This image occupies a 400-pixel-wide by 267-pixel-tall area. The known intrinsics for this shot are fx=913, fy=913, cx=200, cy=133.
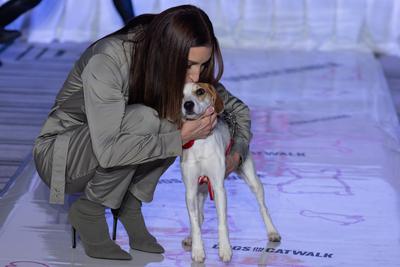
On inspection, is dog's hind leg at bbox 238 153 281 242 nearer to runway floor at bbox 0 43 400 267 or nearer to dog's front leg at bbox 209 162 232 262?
runway floor at bbox 0 43 400 267

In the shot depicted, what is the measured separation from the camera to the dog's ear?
2.15 meters

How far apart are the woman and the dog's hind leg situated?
2.5 inches

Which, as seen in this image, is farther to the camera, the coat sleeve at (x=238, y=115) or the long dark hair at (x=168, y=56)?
the coat sleeve at (x=238, y=115)

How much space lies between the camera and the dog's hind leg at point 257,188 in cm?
238

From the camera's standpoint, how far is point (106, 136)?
6.98 feet

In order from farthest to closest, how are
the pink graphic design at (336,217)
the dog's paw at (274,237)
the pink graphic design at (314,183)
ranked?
the pink graphic design at (314,183)
the pink graphic design at (336,217)
the dog's paw at (274,237)

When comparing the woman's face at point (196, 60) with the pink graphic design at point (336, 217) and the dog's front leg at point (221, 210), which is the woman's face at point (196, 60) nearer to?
the dog's front leg at point (221, 210)

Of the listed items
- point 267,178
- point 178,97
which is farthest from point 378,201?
point 178,97

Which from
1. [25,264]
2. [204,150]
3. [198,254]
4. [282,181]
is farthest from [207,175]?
[282,181]

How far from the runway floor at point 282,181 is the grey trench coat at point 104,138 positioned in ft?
0.63

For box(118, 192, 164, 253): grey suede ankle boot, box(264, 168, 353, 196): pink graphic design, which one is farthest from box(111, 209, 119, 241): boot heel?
box(264, 168, 353, 196): pink graphic design

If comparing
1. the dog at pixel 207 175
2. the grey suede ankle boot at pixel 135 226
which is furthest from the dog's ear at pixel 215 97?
the grey suede ankle boot at pixel 135 226

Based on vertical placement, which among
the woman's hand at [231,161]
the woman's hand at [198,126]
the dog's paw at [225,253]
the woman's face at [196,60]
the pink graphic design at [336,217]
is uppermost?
the woman's face at [196,60]

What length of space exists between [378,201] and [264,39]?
112 inches
